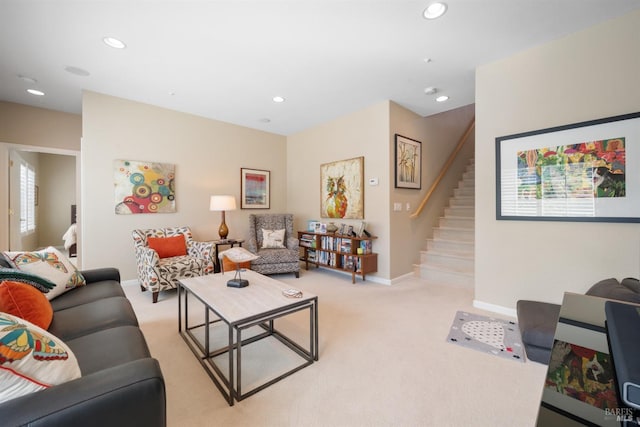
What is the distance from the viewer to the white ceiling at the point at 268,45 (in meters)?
2.04

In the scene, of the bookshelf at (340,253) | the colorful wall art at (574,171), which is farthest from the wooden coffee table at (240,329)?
the colorful wall art at (574,171)

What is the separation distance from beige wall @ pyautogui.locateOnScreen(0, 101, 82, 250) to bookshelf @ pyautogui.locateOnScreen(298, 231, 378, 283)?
4072mm

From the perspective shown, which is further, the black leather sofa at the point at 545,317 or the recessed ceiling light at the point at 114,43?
the recessed ceiling light at the point at 114,43

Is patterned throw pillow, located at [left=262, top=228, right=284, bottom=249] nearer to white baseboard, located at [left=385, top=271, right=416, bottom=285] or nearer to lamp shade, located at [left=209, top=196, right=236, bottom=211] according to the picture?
lamp shade, located at [left=209, top=196, right=236, bottom=211]

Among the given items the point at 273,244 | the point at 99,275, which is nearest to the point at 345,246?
the point at 273,244

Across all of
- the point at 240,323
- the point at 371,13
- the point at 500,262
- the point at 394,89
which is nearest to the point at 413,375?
the point at 240,323

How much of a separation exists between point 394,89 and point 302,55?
141cm

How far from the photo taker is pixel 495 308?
2.79 metres

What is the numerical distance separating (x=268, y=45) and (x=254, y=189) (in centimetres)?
300

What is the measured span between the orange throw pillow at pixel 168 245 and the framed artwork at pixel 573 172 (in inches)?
161

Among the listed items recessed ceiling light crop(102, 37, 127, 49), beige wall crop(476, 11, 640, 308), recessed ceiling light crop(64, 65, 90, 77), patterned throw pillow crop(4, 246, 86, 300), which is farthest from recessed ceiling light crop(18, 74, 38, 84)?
beige wall crop(476, 11, 640, 308)

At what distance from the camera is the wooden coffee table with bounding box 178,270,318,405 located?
1.59 metres

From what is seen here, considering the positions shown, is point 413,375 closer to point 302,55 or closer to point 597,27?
point 302,55

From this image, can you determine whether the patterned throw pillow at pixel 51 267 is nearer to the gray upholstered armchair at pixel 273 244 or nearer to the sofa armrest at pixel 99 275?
the sofa armrest at pixel 99 275
